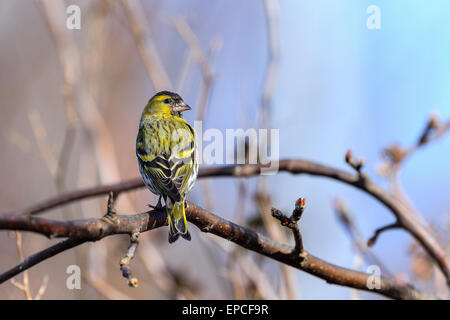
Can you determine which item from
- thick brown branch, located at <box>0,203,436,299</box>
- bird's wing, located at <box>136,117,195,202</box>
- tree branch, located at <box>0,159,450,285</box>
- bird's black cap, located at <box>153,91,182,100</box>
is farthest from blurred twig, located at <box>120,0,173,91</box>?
thick brown branch, located at <box>0,203,436,299</box>

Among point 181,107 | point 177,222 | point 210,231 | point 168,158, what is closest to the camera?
point 210,231

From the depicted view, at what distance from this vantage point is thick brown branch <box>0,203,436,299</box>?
188 cm

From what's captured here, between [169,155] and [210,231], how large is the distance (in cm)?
122

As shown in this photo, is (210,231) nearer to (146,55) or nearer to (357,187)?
(357,187)

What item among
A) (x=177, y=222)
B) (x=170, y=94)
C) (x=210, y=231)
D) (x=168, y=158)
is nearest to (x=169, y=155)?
(x=168, y=158)

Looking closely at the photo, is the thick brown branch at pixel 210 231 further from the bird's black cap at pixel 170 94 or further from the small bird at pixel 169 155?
the bird's black cap at pixel 170 94

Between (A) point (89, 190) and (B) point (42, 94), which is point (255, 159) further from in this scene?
(B) point (42, 94)

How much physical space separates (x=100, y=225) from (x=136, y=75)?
19.7 ft

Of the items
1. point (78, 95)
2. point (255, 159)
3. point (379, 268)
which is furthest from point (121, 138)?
point (379, 268)

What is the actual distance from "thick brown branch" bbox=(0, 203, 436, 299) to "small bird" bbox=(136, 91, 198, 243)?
0.18m

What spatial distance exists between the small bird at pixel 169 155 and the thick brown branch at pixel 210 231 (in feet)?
0.58

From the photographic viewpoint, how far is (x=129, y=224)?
2.27m

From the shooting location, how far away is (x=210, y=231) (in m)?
2.55

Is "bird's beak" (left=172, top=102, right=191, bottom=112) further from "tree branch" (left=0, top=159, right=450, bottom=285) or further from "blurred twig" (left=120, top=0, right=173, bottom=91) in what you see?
"tree branch" (left=0, top=159, right=450, bottom=285)
